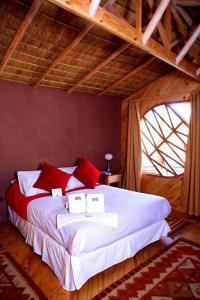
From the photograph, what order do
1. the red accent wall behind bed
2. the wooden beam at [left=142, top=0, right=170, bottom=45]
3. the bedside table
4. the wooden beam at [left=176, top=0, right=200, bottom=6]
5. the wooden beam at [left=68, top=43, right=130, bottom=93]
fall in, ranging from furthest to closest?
the bedside table
the red accent wall behind bed
the wooden beam at [left=68, top=43, right=130, bottom=93]
the wooden beam at [left=176, top=0, right=200, bottom=6]
the wooden beam at [left=142, top=0, right=170, bottom=45]

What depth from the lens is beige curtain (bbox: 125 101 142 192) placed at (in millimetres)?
5016

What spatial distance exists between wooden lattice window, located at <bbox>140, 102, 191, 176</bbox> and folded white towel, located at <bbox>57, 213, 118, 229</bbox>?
2.65 meters

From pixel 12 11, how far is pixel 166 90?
3.17m

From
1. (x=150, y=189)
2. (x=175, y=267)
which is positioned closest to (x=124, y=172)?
(x=150, y=189)

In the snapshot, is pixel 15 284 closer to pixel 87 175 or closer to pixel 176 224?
pixel 87 175

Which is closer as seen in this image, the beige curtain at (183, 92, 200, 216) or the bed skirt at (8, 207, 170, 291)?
the bed skirt at (8, 207, 170, 291)

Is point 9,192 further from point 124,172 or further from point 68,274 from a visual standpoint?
point 124,172

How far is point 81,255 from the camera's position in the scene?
213 centimetres

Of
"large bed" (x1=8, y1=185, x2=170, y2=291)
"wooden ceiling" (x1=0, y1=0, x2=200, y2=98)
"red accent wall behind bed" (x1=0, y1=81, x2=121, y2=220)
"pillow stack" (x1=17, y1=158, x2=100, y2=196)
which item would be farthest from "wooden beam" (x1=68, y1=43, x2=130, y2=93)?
"large bed" (x1=8, y1=185, x2=170, y2=291)

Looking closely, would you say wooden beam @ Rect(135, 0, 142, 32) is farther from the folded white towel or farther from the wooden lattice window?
the wooden lattice window

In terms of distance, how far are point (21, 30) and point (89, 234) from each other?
2292mm

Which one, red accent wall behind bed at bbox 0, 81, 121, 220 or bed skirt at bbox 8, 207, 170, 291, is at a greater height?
red accent wall behind bed at bbox 0, 81, 121, 220

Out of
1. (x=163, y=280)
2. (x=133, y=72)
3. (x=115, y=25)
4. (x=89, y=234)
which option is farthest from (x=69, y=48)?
(x=163, y=280)

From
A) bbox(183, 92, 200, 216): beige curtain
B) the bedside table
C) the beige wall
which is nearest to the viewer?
bbox(183, 92, 200, 216): beige curtain
